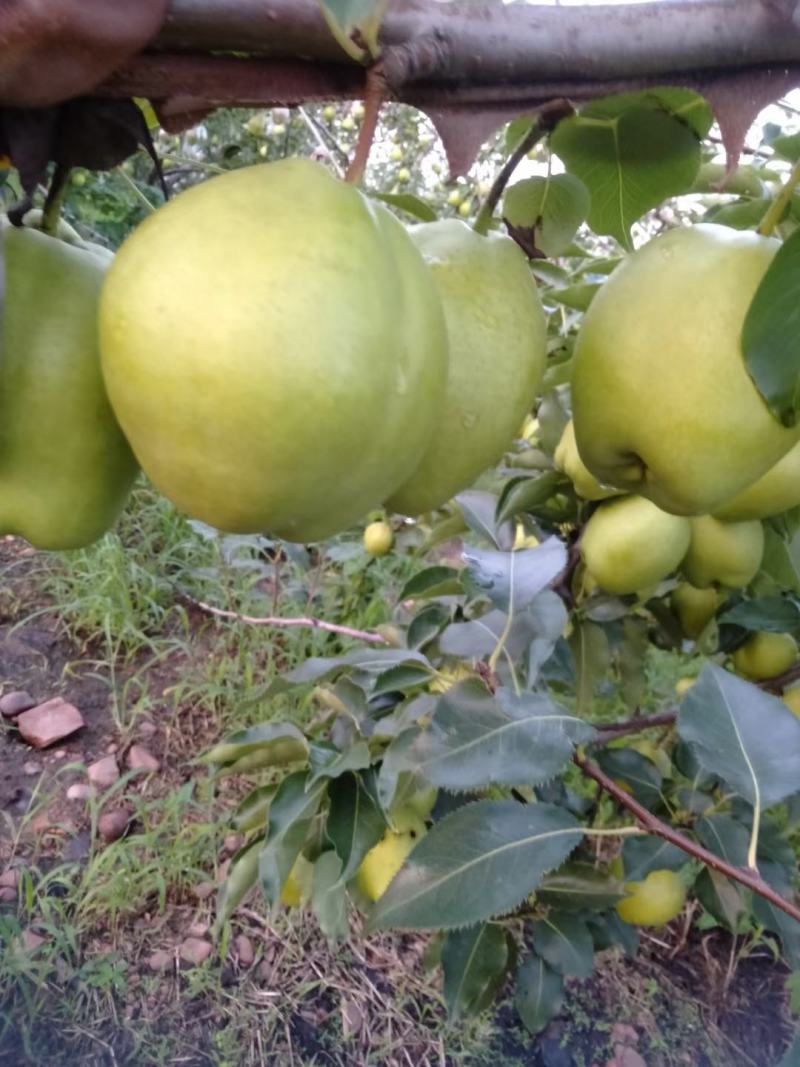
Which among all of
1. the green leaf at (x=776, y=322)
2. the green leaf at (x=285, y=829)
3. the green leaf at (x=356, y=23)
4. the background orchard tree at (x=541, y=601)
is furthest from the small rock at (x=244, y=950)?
the green leaf at (x=356, y=23)

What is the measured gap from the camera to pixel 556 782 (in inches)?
50.7

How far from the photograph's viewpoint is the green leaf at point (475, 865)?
694 mm

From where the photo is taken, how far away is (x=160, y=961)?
1843mm

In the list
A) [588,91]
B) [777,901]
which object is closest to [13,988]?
[777,901]

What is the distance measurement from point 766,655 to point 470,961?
60cm

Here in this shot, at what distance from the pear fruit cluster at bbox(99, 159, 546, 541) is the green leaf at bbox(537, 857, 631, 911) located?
0.81 metres

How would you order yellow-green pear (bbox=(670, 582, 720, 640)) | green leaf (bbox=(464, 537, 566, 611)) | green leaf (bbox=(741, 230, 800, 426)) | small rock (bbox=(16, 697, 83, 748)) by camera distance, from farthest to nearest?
small rock (bbox=(16, 697, 83, 748)), yellow-green pear (bbox=(670, 582, 720, 640)), green leaf (bbox=(464, 537, 566, 611)), green leaf (bbox=(741, 230, 800, 426))

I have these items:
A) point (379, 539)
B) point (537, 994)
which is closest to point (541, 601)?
point (537, 994)

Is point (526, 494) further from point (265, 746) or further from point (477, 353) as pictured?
point (477, 353)

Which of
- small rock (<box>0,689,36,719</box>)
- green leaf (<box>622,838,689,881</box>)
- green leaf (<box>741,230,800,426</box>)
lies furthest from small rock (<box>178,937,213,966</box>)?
green leaf (<box>741,230,800,426</box>)

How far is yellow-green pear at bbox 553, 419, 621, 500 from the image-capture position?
110 cm

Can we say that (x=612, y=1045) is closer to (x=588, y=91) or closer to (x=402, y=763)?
(x=402, y=763)

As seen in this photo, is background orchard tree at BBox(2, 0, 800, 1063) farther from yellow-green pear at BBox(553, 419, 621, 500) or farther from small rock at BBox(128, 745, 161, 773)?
small rock at BBox(128, 745, 161, 773)

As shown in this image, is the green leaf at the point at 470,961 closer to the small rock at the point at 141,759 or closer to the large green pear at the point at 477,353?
the large green pear at the point at 477,353
